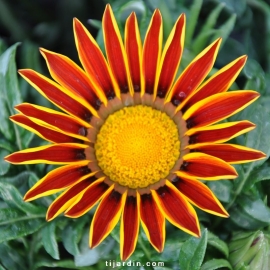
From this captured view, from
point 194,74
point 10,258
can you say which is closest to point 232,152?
point 194,74

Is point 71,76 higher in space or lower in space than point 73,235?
higher

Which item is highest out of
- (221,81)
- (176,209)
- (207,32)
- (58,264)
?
(207,32)

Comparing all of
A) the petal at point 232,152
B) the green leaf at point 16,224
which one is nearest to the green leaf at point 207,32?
the petal at point 232,152

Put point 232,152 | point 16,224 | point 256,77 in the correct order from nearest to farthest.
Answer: point 232,152, point 16,224, point 256,77

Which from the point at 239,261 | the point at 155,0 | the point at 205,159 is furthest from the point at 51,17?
the point at 239,261

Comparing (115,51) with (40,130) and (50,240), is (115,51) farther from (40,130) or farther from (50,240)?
(50,240)

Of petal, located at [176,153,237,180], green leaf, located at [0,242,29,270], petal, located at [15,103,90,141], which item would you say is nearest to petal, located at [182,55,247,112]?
petal, located at [176,153,237,180]

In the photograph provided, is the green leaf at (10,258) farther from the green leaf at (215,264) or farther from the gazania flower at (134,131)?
the green leaf at (215,264)
